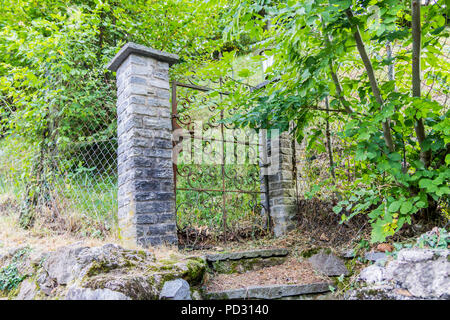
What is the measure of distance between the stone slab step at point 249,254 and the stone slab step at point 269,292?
532 mm

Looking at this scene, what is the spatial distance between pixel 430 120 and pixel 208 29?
4.76 meters

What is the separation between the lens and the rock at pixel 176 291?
7.65 ft

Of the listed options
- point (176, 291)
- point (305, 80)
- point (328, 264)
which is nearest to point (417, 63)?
point (305, 80)

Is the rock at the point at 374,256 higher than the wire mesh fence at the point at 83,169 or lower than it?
lower

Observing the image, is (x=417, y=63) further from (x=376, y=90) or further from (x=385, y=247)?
(x=385, y=247)

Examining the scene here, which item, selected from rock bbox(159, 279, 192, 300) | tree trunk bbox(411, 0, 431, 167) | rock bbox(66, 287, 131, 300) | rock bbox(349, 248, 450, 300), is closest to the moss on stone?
rock bbox(159, 279, 192, 300)

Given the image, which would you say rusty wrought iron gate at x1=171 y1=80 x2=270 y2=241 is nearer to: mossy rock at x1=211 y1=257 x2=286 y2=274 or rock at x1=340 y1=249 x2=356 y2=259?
mossy rock at x1=211 y1=257 x2=286 y2=274

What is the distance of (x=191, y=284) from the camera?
265 centimetres

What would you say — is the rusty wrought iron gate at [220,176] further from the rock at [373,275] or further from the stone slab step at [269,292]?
the rock at [373,275]

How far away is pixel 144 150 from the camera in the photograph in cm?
333

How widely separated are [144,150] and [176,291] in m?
1.47

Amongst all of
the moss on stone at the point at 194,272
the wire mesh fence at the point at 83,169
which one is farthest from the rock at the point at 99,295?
the wire mesh fence at the point at 83,169

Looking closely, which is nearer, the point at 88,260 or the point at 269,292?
the point at 88,260

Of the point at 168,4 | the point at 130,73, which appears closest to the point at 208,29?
the point at 168,4
